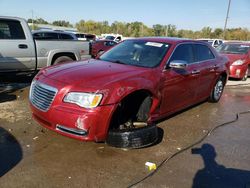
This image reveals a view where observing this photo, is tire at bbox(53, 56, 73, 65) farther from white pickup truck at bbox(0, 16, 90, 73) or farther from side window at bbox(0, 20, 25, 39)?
side window at bbox(0, 20, 25, 39)

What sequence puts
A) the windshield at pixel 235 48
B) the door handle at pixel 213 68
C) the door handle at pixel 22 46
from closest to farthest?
the door handle at pixel 213 68 → the door handle at pixel 22 46 → the windshield at pixel 235 48

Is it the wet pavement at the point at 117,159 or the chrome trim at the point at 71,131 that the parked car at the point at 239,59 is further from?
the chrome trim at the point at 71,131

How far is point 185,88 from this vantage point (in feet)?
18.9

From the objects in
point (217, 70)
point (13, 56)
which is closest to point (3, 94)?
point (13, 56)

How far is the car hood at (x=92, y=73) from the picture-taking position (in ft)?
13.7

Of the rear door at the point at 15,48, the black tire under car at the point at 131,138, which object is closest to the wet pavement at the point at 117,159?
the black tire under car at the point at 131,138

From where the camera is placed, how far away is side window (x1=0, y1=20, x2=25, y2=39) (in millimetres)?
7809

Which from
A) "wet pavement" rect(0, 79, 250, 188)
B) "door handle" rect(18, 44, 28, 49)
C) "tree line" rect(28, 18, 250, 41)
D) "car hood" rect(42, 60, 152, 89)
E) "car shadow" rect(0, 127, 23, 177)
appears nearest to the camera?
"wet pavement" rect(0, 79, 250, 188)

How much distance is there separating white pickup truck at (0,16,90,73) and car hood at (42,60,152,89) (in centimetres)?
346

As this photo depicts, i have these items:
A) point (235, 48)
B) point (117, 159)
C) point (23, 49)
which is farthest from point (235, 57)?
point (117, 159)

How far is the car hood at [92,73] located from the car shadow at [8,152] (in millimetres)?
1129

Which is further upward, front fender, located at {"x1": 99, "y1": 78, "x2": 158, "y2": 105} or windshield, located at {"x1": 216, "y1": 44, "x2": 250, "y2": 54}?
front fender, located at {"x1": 99, "y1": 78, "x2": 158, "y2": 105}

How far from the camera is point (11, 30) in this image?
7969mm

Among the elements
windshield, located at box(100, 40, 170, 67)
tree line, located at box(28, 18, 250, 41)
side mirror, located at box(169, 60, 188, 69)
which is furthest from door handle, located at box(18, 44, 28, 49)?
tree line, located at box(28, 18, 250, 41)
